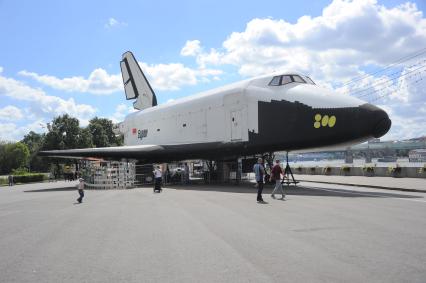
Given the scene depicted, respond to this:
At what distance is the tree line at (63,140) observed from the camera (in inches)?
2398

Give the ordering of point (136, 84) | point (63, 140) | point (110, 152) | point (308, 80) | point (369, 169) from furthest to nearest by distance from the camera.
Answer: point (63, 140), point (136, 84), point (369, 169), point (110, 152), point (308, 80)

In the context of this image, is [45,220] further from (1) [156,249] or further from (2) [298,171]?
(2) [298,171]

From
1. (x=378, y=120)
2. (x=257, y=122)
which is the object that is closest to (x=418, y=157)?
(x=257, y=122)

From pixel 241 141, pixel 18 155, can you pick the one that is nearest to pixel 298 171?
pixel 241 141

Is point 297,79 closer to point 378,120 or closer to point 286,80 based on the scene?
point 286,80

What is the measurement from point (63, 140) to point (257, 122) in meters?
51.1

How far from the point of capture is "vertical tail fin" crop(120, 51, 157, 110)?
98.8 ft

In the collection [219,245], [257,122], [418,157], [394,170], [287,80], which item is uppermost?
[287,80]

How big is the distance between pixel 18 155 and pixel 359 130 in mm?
99962

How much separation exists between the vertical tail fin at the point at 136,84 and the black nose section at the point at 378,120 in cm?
1943

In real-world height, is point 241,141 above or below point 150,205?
above

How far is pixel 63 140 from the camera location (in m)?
60.9

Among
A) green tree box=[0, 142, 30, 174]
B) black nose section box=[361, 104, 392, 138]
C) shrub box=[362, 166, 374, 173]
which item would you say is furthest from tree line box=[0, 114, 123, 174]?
black nose section box=[361, 104, 392, 138]

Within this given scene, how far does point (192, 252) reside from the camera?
5.68 m
